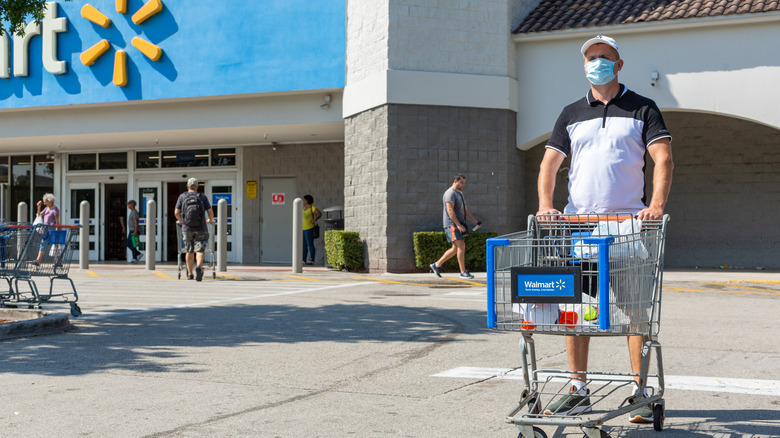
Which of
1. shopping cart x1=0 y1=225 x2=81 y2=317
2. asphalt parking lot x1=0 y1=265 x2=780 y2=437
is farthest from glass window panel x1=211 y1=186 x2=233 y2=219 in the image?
shopping cart x1=0 y1=225 x2=81 y2=317

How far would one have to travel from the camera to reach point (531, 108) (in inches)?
738

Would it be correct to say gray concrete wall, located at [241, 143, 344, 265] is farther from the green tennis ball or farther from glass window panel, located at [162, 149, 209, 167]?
the green tennis ball

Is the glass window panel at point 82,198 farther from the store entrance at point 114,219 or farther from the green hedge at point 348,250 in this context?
the green hedge at point 348,250

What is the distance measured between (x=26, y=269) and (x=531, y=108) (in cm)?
1193

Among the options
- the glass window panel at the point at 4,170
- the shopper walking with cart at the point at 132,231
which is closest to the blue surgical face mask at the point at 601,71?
the shopper walking with cart at the point at 132,231

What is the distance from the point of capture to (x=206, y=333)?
8.66 meters

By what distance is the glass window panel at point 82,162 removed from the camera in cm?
2650

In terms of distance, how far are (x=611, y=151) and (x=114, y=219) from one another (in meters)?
23.9

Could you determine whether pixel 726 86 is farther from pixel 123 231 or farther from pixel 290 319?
pixel 123 231

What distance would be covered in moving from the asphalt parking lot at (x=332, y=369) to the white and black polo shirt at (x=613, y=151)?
4.20 feet

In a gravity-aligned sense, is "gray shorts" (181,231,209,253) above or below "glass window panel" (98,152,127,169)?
below

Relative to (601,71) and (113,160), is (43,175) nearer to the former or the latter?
(113,160)

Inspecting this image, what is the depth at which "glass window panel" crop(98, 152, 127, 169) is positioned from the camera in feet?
85.5

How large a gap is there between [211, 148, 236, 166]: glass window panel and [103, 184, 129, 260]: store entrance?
3461mm
